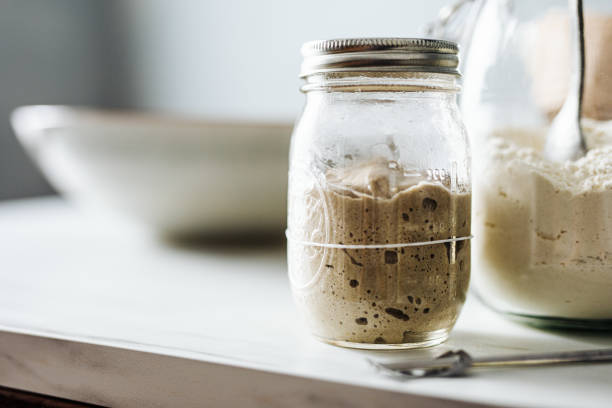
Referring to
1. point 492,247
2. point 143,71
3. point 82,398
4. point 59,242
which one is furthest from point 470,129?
point 143,71

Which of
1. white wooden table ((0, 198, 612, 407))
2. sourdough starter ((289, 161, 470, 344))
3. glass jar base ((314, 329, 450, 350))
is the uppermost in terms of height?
sourdough starter ((289, 161, 470, 344))

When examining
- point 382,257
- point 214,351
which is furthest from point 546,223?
point 214,351

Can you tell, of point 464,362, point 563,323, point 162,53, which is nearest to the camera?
point 464,362

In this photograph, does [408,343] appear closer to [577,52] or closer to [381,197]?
[381,197]

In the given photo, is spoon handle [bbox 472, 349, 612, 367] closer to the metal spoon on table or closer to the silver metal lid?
the metal spoon on table

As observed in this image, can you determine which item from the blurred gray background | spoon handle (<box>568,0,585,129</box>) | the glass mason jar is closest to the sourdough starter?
the glass mason jar
